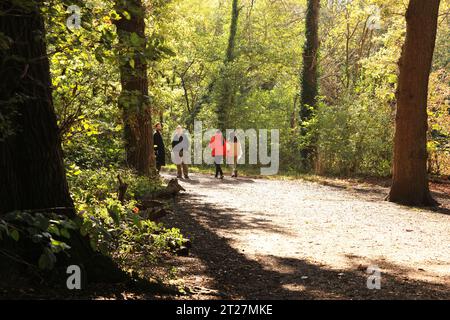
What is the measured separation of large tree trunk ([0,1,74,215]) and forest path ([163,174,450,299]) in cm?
176

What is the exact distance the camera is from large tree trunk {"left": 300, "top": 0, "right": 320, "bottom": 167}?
25781 millimetres

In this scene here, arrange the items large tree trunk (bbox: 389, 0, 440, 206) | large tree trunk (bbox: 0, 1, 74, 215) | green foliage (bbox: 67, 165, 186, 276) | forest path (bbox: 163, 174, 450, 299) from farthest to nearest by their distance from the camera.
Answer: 1. large tree trunk (bbox: 389, 0, 440, 206)
2. forest path (bbox: 163, 174, 450, 299)
3. green foliage (bbox: 67, 165, 186, 276)
4. large tree trunk (bbox: 0, 1, 74, 215)

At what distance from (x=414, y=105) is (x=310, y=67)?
12.8 meters

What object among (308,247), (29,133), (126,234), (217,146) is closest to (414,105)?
(308,247)

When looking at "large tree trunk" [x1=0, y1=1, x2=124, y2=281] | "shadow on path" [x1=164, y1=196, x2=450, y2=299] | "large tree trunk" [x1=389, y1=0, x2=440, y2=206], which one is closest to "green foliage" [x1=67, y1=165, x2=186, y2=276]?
"large tree trunk" [x1=0, y1=1, x2=124, y2=281]

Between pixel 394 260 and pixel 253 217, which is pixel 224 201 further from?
pixel 394 260

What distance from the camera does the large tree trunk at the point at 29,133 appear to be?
4.66 m

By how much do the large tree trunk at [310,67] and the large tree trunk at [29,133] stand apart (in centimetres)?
2134

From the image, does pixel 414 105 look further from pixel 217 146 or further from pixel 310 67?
pixel 310 67

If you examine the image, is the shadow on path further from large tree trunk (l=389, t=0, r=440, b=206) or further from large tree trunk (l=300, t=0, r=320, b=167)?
large tree trunk (l=300, t=0, r=320, b=167)

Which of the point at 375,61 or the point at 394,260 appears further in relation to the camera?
the point at 375,61
